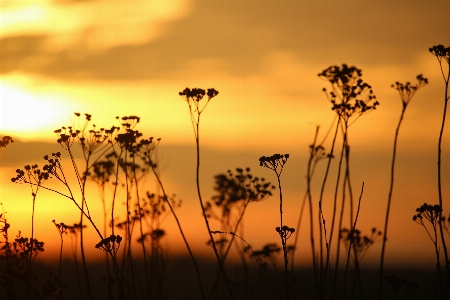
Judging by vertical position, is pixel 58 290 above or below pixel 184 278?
above

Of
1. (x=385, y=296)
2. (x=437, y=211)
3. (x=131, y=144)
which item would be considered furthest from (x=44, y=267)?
(x=385, y=296)

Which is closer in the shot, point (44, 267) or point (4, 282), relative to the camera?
point (4, 282)

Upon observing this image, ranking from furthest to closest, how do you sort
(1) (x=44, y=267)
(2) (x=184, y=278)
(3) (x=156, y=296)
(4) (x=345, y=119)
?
(2) (x=184, y=278) < (3) (x=156, y=296) < (1) (x=44, y=267) < (4) (x=345, y=119)

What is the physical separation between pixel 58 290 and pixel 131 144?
3.93m

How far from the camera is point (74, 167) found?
1396 centimetres

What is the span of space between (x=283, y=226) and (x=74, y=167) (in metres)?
4.51

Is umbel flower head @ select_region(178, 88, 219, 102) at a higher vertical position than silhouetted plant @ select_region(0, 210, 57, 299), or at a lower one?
higher

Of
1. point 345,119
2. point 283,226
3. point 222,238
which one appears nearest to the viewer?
point 283,226

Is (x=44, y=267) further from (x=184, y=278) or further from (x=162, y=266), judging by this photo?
(x=184, y=278)

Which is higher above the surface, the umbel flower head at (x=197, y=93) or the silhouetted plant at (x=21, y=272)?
the umbel flower head at (x=197, y=93)

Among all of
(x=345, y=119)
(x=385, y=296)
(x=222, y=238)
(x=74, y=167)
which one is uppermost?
(x=345, y=119)

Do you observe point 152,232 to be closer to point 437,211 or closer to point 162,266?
point 162,266

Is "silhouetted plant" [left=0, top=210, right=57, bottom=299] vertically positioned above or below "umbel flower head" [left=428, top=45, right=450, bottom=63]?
below

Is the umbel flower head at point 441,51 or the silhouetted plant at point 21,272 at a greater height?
the umbel flower head at point 441,51
